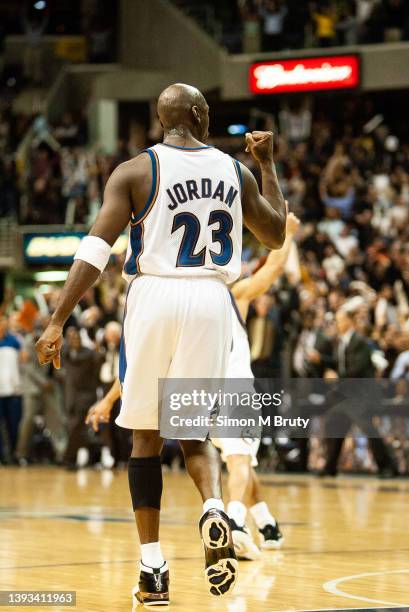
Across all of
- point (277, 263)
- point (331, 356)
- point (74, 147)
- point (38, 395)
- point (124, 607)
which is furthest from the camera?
point (74, 147)

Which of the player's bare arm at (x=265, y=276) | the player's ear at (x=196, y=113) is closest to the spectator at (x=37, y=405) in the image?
the player's bare arm at (x=265, y=276)

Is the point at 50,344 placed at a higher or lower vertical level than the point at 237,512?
higher

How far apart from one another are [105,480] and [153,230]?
994 cm

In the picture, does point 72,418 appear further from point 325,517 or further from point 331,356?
point 325,517

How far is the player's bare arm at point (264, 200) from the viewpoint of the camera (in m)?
6.07

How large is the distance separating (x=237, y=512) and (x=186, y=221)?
2.77m

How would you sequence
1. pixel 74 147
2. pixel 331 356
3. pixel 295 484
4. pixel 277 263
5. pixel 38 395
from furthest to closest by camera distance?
pixel 74 147 < pixel 38 395 < pixel 331 356 < pixel 295 484 < pixel 277 263

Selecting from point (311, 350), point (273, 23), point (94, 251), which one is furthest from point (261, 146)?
point (273, 23)

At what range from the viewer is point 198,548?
27.5 ft

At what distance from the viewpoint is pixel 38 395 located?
1925 cm

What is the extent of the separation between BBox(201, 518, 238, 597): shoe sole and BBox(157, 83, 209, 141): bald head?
183cm

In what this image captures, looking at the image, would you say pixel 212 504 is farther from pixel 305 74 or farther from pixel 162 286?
pixel 305 74

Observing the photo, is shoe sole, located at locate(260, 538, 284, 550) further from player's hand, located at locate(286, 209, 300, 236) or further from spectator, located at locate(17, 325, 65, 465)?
spectator, located at locate(17, 325, 65, 465)

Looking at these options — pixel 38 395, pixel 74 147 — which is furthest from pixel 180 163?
pixel 74 147
